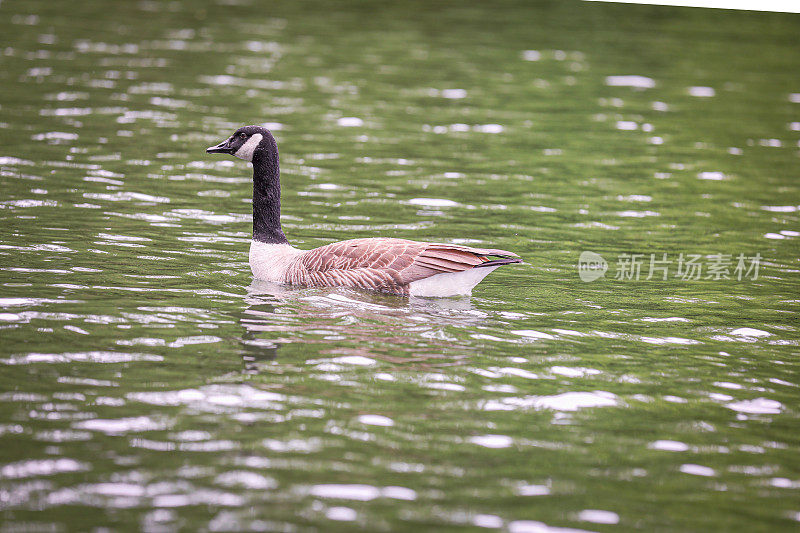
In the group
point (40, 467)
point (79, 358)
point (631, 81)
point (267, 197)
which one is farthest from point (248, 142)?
point (631, 81)

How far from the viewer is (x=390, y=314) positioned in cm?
1215

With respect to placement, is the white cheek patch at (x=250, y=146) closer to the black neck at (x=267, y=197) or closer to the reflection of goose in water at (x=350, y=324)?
the black neck at (x=267, y=197)

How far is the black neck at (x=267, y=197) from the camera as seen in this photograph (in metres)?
14.0

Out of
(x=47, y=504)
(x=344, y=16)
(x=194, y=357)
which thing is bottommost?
(x=47, y=504)

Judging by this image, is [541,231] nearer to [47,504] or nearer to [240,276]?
[240,276]

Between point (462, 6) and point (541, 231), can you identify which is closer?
point (541, 231)

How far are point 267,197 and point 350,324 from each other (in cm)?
309

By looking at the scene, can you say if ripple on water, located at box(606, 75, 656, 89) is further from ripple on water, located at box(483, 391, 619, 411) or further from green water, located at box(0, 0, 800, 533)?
ripple on water, located at box(483, 391, 619, 411)

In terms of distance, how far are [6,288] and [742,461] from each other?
8.47 meters

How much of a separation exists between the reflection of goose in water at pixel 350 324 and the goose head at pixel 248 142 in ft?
6.12

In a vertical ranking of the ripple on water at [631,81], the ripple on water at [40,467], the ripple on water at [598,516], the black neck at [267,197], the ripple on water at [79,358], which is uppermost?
the ripple on water at [631,81]

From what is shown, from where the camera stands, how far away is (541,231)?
17.3 m

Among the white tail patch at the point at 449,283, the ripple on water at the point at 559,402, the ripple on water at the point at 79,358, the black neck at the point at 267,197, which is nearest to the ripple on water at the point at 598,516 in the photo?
the ripple on water at the point at 559,402

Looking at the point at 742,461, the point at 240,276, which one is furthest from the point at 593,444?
the point at 240,276
